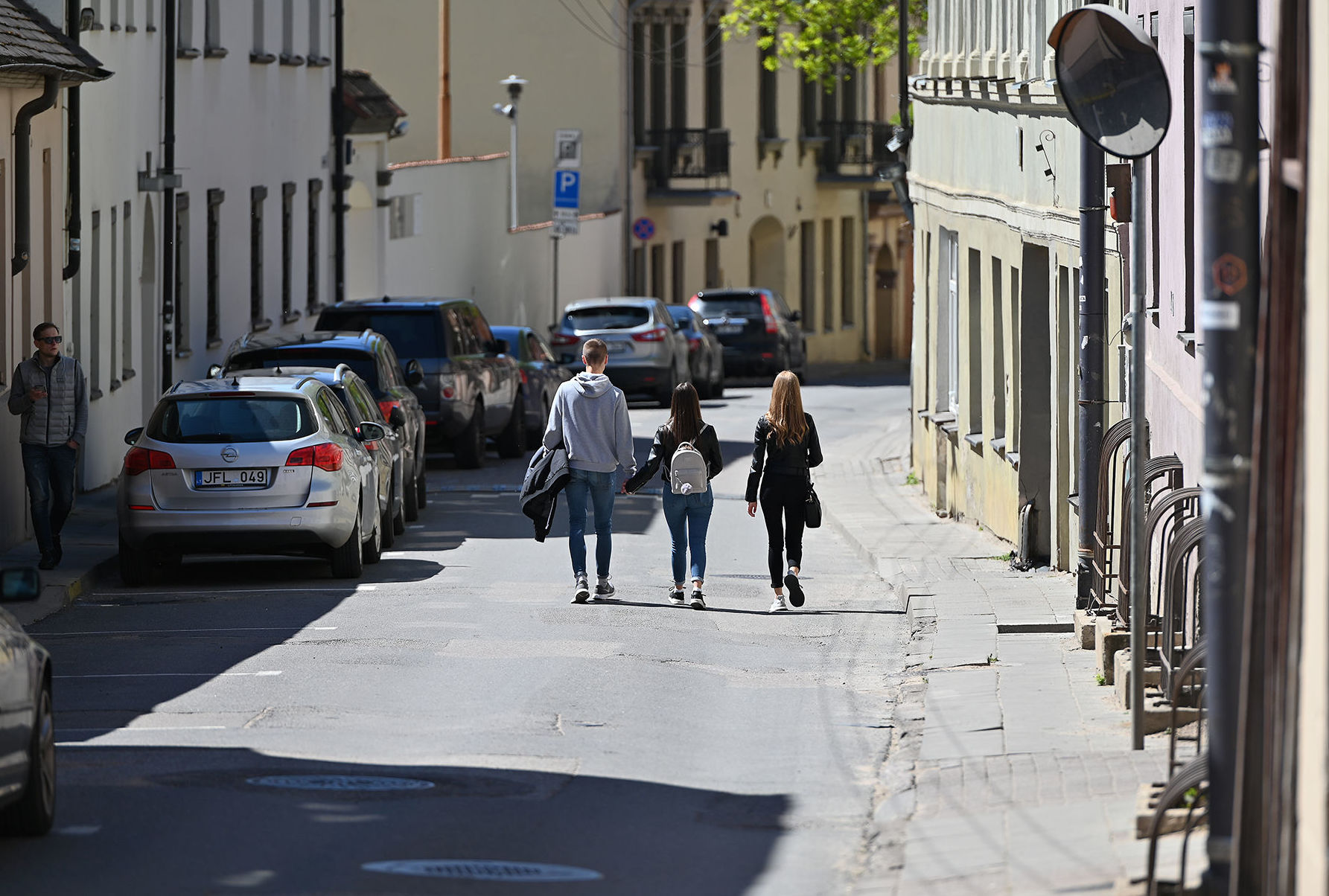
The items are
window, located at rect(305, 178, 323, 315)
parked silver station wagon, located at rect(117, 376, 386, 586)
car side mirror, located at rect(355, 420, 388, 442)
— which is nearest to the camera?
parked silver station wagon, located at rect(117, 376, 386, 586)

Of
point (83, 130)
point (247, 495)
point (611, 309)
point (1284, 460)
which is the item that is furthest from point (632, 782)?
point (611, 309)

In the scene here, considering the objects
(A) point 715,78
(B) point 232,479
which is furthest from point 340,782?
(A) point 715,78

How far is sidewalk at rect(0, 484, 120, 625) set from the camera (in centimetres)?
1586

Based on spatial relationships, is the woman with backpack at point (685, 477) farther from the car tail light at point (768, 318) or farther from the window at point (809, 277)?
the window at point (809, 277)

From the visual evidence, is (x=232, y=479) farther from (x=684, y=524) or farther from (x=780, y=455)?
(x=780, y=455)

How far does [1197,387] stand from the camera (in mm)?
12586

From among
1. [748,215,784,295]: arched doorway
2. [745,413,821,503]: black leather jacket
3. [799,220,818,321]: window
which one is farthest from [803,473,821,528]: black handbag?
[799,220,818,321]: window

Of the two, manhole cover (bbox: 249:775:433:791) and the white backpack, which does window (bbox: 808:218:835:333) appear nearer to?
the white backpack

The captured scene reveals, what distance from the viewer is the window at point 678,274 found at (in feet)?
190

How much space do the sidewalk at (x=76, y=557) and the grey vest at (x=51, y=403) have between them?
0.90 metres

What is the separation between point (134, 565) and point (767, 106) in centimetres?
4440

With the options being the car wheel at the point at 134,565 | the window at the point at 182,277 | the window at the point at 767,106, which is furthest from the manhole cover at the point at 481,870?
the window at the point at 767,106

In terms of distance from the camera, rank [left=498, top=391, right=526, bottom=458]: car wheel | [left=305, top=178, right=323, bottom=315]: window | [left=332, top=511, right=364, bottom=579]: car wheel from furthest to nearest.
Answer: [left=305, top=178, right=323, bottom=315]: window
[left=498, top=391, right=526, bottom=458]: car wheel
[left=332, top=511, right=364, bottom=579]: car wheel

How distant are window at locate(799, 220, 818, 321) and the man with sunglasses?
1774 inches
